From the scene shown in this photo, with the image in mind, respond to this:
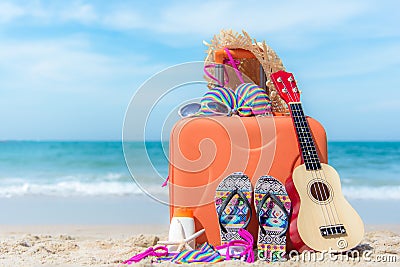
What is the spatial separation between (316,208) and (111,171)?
482 inches

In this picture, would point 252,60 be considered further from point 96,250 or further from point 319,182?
point 96,250

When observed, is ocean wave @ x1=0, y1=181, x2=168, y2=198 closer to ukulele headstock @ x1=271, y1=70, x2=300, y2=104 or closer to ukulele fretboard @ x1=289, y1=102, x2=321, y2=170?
ukulele headstock @ x1=271, y1=70, x2=300, y2=104

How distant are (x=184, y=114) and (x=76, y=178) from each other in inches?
407

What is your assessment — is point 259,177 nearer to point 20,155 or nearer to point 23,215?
point 23,215

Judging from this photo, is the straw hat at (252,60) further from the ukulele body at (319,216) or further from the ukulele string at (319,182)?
the ukulele body at (319,216)

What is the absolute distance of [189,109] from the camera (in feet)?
14.8

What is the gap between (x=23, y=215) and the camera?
7.78 m

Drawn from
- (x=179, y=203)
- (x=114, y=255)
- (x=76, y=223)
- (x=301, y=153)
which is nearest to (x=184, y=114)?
(x=179, y=203)

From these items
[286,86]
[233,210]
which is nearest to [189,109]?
[286,86]

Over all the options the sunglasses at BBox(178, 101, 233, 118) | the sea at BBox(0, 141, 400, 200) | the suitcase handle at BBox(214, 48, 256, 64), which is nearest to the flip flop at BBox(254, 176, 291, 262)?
the sunglasses at BBox(178, 101, 233, 118)

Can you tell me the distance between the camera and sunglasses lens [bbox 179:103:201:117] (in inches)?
176

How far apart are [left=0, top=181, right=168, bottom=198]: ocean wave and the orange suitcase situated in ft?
19.5

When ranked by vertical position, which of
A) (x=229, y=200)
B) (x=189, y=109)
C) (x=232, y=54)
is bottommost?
(x=229, y=200)

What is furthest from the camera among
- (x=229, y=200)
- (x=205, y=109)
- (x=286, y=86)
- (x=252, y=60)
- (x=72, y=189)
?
(x=72, y=189)
